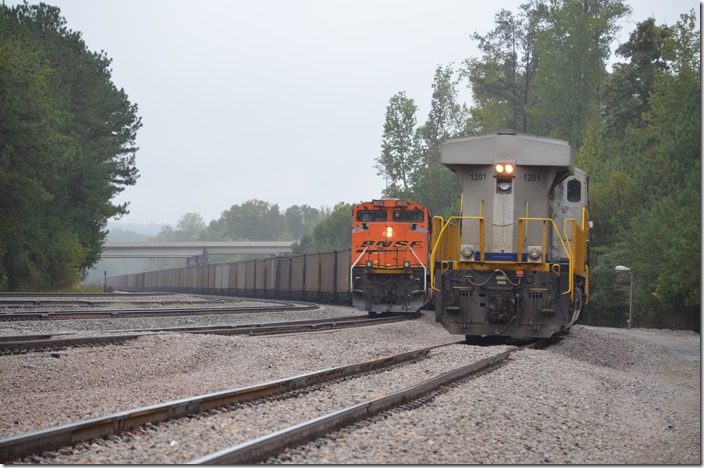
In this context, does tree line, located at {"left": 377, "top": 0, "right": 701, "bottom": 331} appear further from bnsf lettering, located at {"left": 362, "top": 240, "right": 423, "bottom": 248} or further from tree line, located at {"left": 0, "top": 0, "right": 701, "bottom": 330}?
bnsf lettering, located at {"left": 362, "top": 240, "right": 423, "bottom": 248}

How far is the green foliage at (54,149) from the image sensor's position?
3533 cm

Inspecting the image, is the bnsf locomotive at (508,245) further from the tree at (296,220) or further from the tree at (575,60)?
the tree at (296,220)

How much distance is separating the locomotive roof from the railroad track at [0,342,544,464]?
5565mm

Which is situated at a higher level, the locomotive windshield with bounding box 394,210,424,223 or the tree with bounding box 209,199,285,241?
the tree with bounding box 209,199,285,241

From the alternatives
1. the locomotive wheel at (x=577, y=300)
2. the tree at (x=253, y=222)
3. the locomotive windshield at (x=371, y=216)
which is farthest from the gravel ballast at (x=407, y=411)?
the tree at (x=253, y=222)

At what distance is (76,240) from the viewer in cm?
4459

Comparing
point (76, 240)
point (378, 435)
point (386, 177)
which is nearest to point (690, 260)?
point (378, 435)

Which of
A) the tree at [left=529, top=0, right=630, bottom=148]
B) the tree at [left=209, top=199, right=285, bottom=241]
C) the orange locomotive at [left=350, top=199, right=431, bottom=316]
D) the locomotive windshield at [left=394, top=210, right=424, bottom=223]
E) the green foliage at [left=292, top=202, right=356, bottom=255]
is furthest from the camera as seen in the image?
the tree at [left=209, top=199, right=285, bottom=241]

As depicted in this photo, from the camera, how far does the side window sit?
50.1 ft

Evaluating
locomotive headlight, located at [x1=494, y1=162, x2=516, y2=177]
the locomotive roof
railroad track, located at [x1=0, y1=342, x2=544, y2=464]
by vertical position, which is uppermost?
the locomotive roof

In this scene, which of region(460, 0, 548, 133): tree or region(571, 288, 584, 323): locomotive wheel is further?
region(460, 0, 548, 133): tree

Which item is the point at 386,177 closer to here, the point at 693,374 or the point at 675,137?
the point at 675,137

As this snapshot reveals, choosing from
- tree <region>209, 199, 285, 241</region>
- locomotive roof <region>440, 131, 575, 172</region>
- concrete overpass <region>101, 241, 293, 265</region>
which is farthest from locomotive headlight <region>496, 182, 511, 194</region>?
tree <region>209, 199, 285, 241</region>

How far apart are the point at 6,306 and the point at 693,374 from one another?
17.9 m
